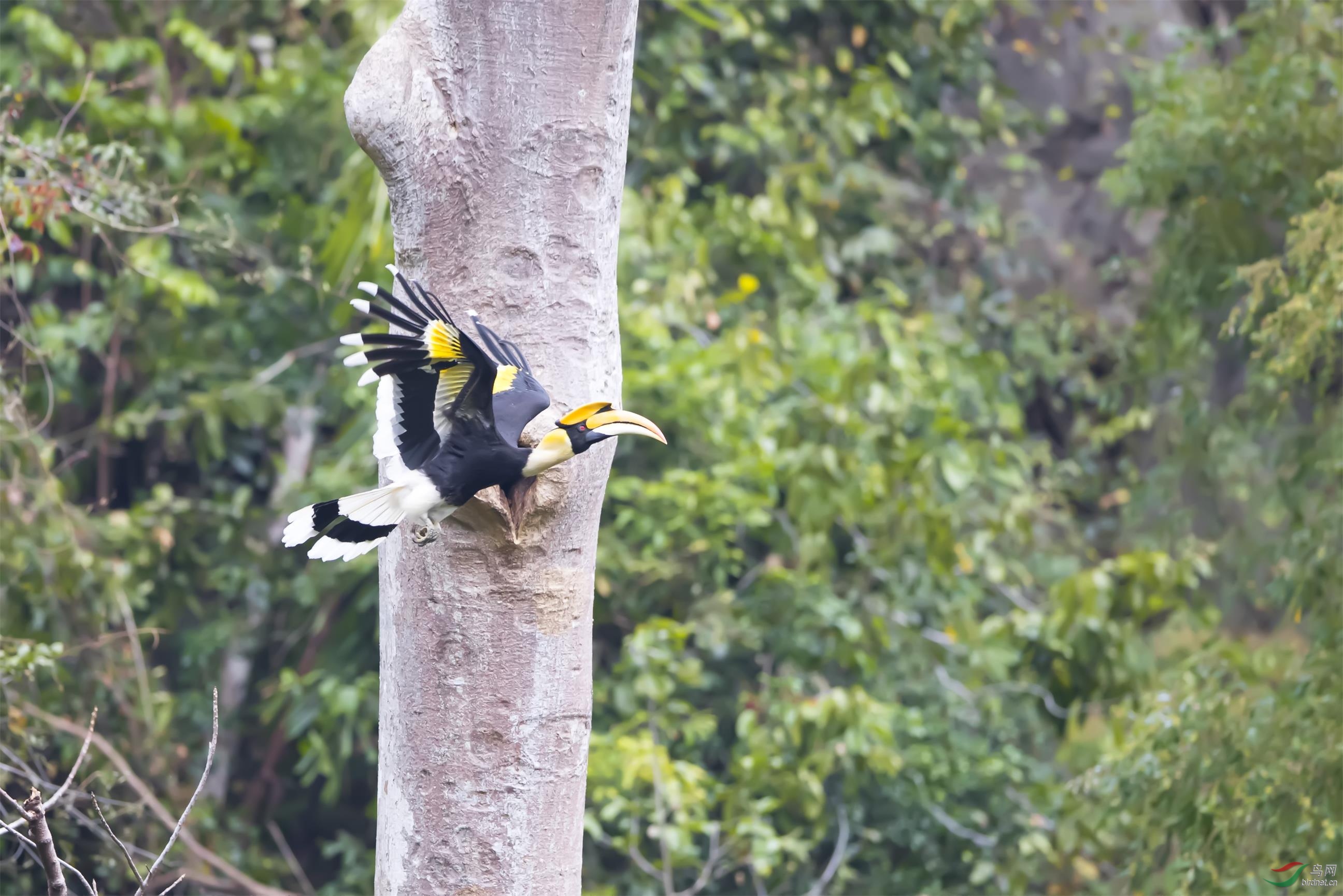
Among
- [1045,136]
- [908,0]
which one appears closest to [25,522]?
[908,0]

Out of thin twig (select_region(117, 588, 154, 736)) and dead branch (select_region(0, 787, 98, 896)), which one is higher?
dead branch (select_region(0, 787, 98, 896))

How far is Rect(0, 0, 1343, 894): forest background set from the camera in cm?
311

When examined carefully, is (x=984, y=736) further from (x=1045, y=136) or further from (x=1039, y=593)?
(x=1045, y=136)

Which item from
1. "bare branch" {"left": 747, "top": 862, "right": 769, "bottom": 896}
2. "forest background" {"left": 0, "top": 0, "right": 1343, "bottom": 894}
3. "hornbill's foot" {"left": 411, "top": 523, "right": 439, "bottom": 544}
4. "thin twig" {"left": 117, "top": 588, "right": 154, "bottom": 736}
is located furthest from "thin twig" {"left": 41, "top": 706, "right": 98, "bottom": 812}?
"bare branch" {"left": 747, "top": 862, "right": 769, "bottom": 896}

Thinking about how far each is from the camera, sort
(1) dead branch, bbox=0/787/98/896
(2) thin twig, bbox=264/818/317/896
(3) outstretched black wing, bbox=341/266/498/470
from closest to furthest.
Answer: (1) dead branch, bbox=0/787/98/896 < (3) outstretched black wing, bbox=341/266/498/470 < (2) thin twig, bbox=264/818/317/896

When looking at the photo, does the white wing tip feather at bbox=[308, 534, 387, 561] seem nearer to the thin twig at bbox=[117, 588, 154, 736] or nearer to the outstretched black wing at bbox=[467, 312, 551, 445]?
the outstretched black wing at bbox=[467, 312, 551, 445]

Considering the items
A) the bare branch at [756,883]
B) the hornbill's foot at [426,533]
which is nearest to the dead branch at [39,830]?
the hornbill's foot at [426,533]

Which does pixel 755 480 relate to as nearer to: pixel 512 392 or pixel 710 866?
pixel 710 866

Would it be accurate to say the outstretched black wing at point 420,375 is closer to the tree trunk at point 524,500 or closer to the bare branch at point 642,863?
the tree trunk at point 524,500

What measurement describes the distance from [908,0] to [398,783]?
3424 millimetres

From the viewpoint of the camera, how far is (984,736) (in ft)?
13.4

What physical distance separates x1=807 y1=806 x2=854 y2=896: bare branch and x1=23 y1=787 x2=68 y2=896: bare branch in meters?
2.62

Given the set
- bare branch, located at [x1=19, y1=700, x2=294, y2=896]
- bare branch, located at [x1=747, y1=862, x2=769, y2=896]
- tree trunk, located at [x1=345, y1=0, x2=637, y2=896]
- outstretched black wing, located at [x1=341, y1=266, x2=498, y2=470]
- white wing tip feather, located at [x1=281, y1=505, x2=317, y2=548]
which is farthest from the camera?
bare branch, located at [x1=747, y1=862, x2=769, y2=896]

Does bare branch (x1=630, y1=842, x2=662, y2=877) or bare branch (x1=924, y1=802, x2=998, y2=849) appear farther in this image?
bare branch (x1=924, y1=802, x2=998, y2=849)
